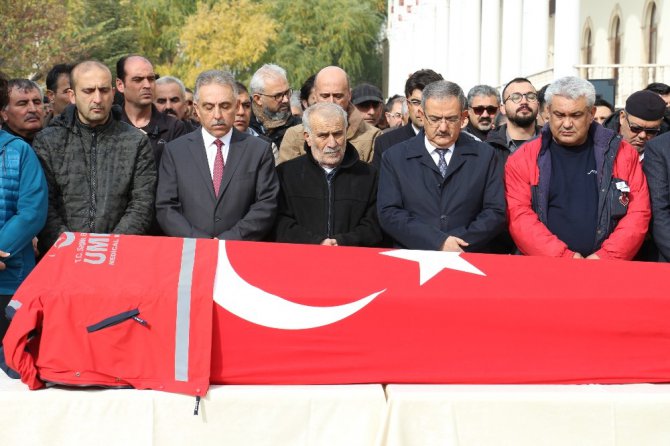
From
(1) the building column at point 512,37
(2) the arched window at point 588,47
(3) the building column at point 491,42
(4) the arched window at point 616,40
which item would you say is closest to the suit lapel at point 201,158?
(1) the building column at point 512,37

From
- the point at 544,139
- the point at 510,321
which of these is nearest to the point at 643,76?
the point at 544,139

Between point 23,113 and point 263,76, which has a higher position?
point 263,76

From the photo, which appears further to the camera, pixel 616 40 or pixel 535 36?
pixel 616 40

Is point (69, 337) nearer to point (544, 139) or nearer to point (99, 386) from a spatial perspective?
point (99, 386)

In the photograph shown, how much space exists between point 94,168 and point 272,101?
6.71 ft

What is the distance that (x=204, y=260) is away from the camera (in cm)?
471

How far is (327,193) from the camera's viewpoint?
5.77m

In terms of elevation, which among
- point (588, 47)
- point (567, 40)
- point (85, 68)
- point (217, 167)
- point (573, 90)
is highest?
point (588, 47)

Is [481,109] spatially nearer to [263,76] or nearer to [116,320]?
[263,76]

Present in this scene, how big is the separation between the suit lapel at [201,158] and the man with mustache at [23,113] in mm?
1165

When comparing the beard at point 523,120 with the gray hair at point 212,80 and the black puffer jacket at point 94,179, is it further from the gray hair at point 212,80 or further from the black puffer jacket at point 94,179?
the black puffer jacket at point 94,179

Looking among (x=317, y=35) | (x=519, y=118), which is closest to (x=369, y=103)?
(x=519, y=118)

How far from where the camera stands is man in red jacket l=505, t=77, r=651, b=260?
17.9 ft

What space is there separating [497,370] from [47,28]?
2529cm
